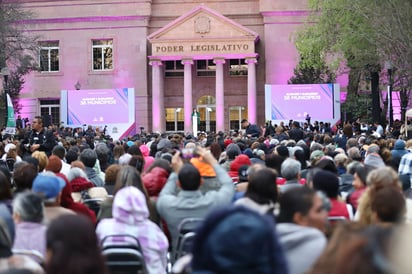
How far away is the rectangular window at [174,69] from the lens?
51125 mm

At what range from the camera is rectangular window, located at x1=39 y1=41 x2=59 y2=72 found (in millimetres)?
51406

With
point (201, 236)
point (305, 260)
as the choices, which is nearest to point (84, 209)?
point (305, 260)

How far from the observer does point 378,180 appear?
732 cm

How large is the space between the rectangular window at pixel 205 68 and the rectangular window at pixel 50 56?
11.0m

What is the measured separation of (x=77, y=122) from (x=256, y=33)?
50.3 ft

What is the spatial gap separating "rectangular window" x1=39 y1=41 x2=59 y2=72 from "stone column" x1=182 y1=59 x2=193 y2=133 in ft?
36.1

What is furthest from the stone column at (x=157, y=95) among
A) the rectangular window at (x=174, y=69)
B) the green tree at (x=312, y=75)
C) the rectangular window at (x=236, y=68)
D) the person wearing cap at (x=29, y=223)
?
the person wearing cap at (x=29, y=223)

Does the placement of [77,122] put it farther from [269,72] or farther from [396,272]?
[396,272]

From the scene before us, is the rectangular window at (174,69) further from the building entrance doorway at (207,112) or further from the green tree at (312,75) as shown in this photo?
the green tree at (312,75)

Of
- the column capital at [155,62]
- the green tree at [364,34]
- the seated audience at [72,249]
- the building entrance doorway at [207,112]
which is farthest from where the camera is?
the building entrance doorway at [207,112]

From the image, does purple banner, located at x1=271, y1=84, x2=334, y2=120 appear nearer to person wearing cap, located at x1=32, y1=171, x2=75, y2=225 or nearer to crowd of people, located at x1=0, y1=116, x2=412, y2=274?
crowd of people, located at x1=0, y1=116, x2=412, y2=274

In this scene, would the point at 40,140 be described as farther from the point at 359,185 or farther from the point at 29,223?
the point at 29,223

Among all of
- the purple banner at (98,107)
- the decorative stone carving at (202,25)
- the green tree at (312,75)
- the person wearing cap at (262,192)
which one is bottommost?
the person wearing cap at (262,192)

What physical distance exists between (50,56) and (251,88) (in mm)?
16220
